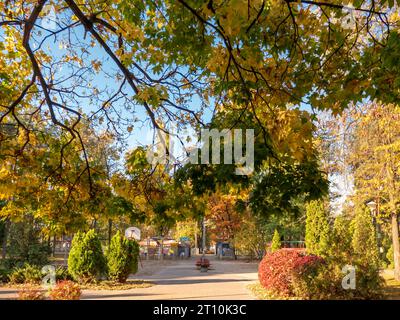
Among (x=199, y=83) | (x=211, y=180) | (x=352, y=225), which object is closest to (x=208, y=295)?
(x=199, y=83)

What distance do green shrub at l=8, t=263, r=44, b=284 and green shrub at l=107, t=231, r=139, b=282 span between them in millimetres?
2954

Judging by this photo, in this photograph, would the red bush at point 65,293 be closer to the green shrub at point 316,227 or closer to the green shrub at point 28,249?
the green shrub at point 28,249

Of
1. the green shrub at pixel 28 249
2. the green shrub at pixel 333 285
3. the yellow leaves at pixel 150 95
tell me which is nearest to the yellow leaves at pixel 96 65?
the yellow leaves at pixel 150 95

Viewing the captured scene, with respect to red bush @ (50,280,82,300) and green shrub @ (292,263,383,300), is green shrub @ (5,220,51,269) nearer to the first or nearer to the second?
red bush @ (50,280,82,300)

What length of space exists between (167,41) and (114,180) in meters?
2.71

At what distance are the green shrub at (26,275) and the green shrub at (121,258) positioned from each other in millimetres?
2954

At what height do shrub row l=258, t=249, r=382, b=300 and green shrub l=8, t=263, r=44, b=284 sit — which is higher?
shrub row l=258, t=249, r=382, b=300

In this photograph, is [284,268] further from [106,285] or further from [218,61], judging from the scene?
[218,61]

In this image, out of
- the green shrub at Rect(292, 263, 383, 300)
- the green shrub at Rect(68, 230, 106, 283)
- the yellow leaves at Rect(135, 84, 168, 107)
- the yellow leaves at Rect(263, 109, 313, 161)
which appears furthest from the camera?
the green shrub at Rect(68, 230, 106, 283)

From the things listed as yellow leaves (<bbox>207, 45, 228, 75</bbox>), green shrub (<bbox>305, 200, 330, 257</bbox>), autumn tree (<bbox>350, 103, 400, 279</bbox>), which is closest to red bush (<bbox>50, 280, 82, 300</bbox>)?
yellow leaves (<bbox>207, 45, 228, 75</bbox>)

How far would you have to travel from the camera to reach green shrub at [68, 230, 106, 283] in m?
16.0

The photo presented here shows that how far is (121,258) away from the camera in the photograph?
1686cm

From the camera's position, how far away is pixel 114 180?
6.71 m

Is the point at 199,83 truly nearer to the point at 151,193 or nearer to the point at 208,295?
the point at 151,193
